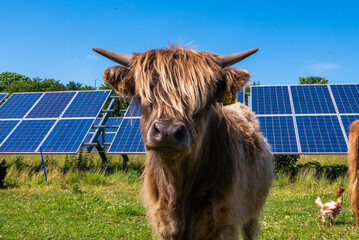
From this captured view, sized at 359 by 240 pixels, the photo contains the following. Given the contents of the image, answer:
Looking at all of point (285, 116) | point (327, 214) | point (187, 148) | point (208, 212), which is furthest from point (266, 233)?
point (285, 116)

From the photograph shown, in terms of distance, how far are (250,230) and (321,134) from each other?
27.2 ft

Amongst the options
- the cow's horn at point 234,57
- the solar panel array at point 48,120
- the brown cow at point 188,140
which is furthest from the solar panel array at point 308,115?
the cow's horn at point 234,57

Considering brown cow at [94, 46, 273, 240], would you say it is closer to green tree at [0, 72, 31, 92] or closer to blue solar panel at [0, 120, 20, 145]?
blue solar panel at [0, 120, 20, 145]

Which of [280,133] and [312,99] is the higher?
[312,99]

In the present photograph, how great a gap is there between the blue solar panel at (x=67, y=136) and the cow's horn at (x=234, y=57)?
10.7 meters

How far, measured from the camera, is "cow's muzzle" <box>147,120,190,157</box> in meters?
3.10

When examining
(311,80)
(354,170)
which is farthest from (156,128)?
(311,80)

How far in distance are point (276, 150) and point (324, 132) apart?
220cm

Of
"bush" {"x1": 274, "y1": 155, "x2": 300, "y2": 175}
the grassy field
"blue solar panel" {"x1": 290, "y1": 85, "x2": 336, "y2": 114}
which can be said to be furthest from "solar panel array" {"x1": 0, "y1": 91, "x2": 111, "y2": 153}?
"blue solar panel" {"x1": 290, "y1": 85, "x2": 336, "y2": 114}

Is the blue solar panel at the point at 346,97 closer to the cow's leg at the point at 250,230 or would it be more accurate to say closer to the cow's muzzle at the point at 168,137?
the cow's leg at the point at 250,230

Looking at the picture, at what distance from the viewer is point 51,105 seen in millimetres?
18203

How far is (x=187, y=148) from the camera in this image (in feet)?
10.5

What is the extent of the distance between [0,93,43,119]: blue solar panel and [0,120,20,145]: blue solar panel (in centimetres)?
58

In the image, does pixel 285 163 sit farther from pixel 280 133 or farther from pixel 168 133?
pixel 168 133
